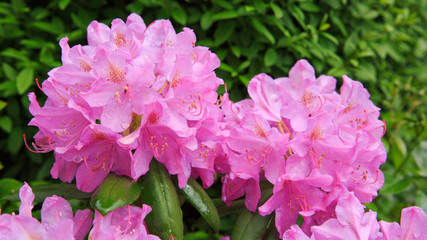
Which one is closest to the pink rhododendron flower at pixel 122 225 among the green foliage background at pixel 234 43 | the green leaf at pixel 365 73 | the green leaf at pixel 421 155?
the green foliage background at pixel 234 43

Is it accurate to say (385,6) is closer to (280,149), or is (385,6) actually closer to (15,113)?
(280,149)

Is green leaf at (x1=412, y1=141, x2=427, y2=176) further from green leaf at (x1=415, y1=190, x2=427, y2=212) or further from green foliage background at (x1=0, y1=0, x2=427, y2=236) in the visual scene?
green leaf at (x1=415, y1=190, x2=427, y2=212)

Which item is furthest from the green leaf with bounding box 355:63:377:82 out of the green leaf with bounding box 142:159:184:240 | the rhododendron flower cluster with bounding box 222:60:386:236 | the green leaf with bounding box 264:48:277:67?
the green leaf with bounding box 142:159:184:240

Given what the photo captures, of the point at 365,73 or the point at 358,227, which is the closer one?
the point at 358,227

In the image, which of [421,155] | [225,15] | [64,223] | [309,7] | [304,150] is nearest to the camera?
[64,223]

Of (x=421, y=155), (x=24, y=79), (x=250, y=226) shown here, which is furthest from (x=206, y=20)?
(x=421, y=155)

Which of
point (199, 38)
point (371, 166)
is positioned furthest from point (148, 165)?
Result: point (199, 38)

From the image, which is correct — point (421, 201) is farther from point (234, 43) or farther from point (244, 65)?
point (234, 43)
